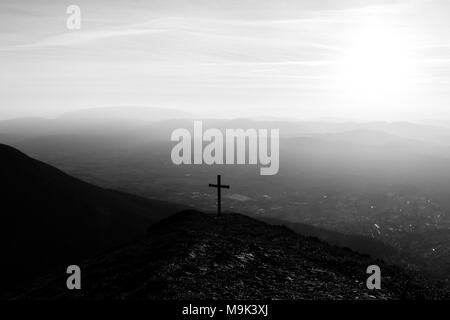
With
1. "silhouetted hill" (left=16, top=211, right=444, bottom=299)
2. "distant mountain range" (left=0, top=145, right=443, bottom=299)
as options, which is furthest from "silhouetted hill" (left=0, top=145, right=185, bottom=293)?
"silhouetted hill" (left=16, top=211, right=444, bottom=299)

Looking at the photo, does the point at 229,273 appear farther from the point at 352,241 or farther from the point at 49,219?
the point at 352,241

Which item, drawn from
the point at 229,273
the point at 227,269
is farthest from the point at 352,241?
the point at 229,273

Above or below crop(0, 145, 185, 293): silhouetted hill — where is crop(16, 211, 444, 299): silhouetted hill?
above

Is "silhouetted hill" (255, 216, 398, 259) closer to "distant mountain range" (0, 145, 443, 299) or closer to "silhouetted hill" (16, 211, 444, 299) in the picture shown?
"distant mountain range" (0, 145, 443, 299)

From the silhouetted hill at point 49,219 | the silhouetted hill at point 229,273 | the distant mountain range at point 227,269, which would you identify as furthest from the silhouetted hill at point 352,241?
the silhouetted hill at point 229,273

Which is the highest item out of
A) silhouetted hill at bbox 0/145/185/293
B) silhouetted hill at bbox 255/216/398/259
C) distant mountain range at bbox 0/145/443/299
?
distant mountain range at bbox 0/145/443/299
